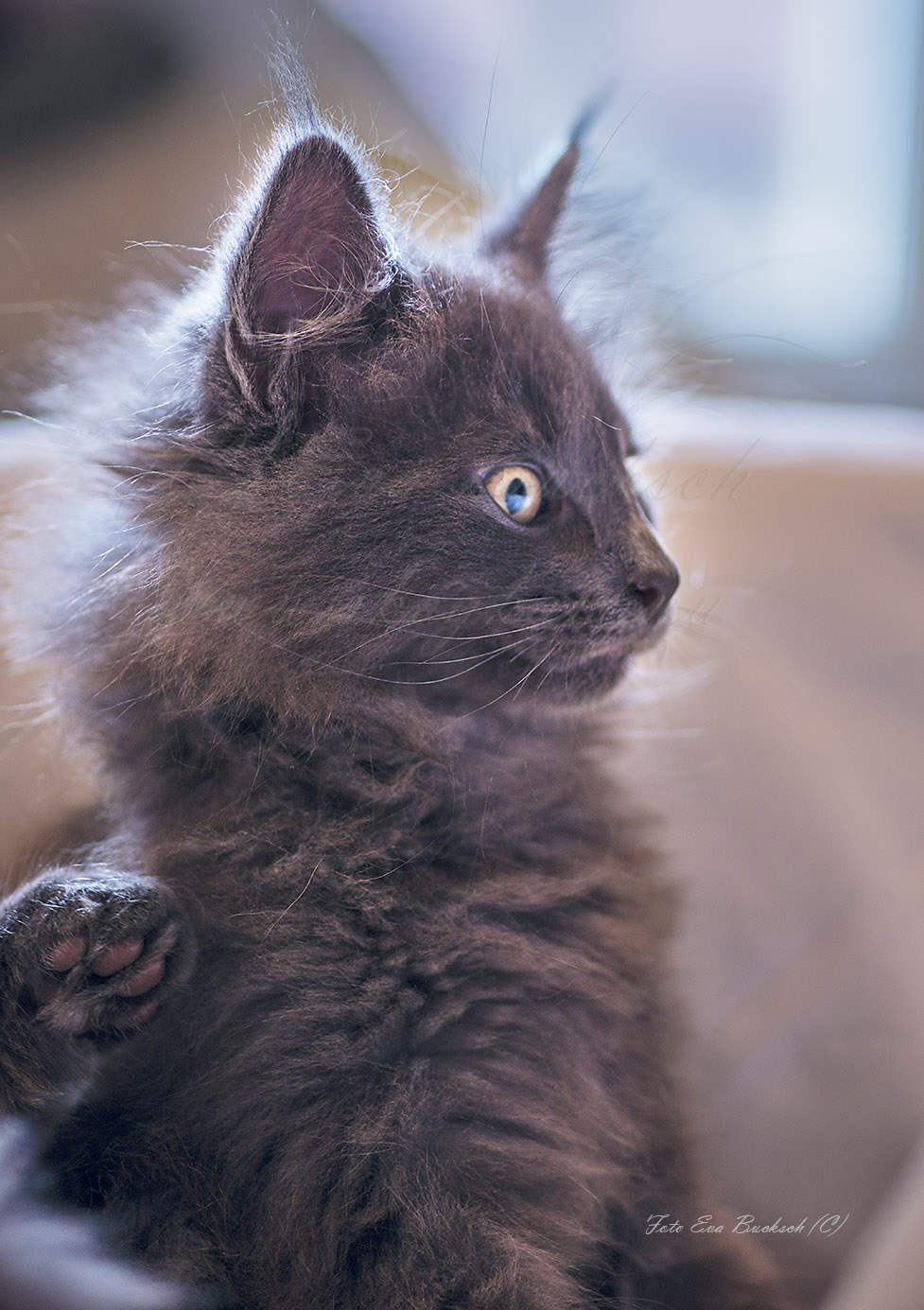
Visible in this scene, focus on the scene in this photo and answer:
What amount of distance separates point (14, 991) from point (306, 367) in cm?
45

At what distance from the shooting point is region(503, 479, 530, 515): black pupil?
702mm

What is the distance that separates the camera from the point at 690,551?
3.67ft

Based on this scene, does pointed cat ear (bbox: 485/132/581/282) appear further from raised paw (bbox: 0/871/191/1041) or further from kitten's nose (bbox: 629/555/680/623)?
raised paw (bbox: 0/871/191/1041)

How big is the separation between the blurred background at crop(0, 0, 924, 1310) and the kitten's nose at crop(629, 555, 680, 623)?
5.9 inches

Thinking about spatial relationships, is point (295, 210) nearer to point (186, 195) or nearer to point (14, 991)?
point (186, 195)

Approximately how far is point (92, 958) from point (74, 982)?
0.05ft

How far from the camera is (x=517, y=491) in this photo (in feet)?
2.31

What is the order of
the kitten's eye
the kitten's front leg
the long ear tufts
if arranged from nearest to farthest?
the kitten's front leg < the kitten's eye < the long ear tufts

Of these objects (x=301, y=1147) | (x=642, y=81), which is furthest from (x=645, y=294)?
Answer: (x=301, y=1147)

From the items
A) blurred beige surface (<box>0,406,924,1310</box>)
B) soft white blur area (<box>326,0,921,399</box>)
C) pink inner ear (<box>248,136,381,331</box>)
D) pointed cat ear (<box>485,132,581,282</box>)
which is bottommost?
blurred beige surface (<box>0,406,924,1310</box>)

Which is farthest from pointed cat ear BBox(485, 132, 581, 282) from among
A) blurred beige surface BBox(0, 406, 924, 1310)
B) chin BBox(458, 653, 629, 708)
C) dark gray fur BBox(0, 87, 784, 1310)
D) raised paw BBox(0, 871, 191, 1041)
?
raised paw BBox(0, 871, 191, 1041)

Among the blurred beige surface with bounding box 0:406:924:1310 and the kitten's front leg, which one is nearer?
the kitten's front leg

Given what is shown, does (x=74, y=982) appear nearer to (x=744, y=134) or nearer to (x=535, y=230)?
(x=535, y=230)

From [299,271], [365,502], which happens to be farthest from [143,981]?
[299,271]
